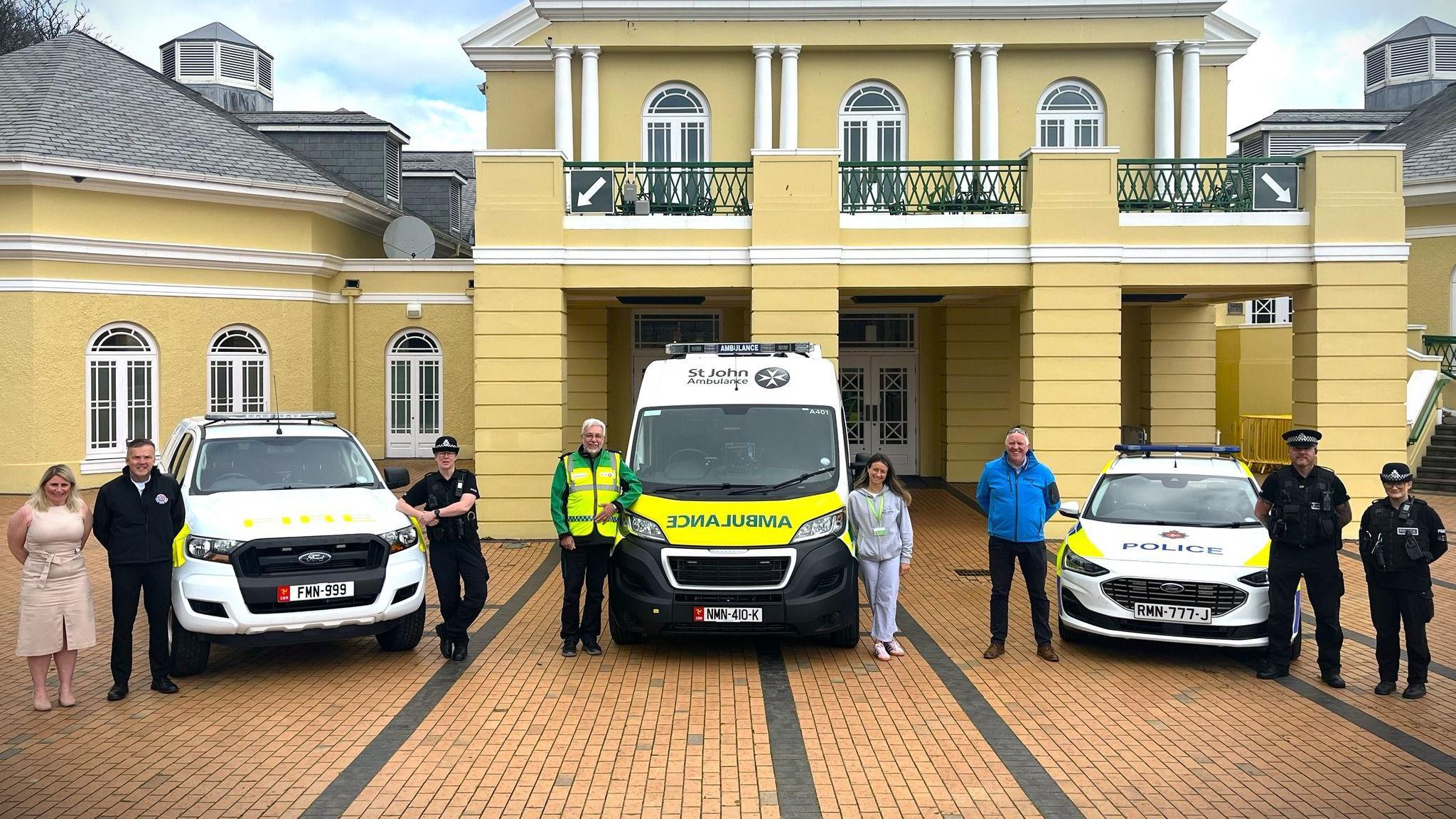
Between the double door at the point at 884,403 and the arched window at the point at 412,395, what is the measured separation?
892 cm

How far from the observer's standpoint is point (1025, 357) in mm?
15031

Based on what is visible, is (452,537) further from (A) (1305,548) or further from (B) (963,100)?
(B) (963,100)

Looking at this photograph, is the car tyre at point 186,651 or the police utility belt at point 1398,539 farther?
the car tyre at point 186,651

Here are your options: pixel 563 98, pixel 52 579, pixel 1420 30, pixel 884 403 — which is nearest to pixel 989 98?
pixel 884 403

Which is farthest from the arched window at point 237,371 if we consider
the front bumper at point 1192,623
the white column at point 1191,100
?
the white column at point 1191,100

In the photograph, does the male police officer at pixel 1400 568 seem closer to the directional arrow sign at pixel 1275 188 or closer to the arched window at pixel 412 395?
the directional arrow sign at pixel 1275 188

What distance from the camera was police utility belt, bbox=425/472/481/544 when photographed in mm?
8484

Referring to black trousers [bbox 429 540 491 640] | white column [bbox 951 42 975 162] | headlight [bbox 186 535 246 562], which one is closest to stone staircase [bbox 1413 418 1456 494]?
white column [bbox 951 42 975 162]

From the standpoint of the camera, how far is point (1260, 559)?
8469 mm

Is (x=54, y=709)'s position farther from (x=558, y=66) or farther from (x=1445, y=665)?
(x=558, y=66)

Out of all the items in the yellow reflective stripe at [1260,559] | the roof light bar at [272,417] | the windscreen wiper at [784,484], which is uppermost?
the roof light bar at [272,417]

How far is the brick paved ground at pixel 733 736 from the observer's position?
19.4ft

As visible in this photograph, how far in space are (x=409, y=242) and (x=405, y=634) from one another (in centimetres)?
1583

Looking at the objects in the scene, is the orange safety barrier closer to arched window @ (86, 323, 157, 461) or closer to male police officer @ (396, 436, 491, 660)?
male police officer @ (396, 436, 491, 660)
